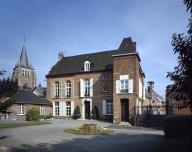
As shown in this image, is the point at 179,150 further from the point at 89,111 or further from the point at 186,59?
the point at 89,111

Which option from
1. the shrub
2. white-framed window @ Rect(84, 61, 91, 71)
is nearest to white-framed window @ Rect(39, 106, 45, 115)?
the shrub

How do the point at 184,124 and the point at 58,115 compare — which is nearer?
the point at 184,124

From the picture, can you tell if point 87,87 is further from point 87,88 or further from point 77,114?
point 77,114

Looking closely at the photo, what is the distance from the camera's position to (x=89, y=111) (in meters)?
43.0

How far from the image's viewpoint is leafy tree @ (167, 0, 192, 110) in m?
6.64

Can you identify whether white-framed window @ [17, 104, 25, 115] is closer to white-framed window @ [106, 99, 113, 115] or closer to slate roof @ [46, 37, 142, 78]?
slate roof @ [46, 37, 142, 78]

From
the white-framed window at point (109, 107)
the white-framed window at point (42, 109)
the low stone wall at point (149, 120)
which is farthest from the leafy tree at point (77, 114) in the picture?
the low stone wall at point (149, 120)

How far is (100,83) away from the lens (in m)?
42.0

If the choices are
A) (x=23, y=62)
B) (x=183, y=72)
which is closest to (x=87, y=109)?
(x=183, y=72)

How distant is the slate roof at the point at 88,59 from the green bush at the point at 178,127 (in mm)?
21281

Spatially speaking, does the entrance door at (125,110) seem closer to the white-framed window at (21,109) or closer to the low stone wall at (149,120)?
the low stone wall at (149,120)

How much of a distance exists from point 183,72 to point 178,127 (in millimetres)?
9548

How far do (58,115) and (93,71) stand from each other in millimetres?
9041

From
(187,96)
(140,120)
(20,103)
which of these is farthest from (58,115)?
(187,96)
